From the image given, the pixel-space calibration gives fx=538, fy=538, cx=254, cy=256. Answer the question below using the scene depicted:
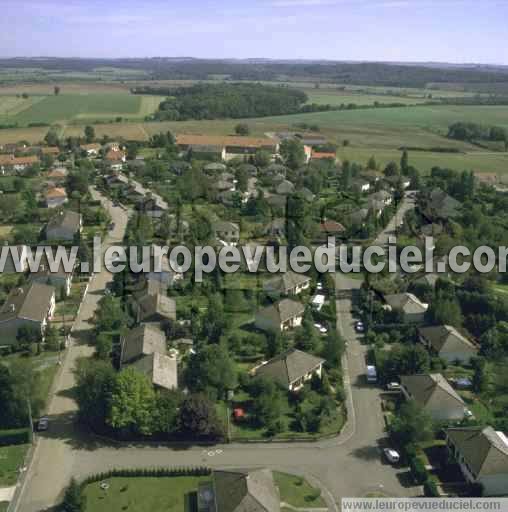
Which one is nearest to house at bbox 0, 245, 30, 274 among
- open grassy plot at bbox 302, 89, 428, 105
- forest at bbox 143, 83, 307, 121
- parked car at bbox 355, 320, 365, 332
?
parked car at bbox 355, 320, 365, 332

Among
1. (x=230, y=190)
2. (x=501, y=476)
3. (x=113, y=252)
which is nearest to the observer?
(x=501, y=476)

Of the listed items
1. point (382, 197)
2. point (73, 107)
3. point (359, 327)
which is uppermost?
point (73, 107)

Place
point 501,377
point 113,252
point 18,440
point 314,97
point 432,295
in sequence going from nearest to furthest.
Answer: point 18,440 < point 501,377 < point 432,295 < point 113,252 < point 314,97

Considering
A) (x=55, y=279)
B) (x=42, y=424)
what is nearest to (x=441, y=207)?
(x=55, y=279)

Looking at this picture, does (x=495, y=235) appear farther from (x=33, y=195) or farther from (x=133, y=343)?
(x=33, y=195)

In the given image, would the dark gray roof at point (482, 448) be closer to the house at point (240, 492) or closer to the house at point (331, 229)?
the house at point (240, 492)

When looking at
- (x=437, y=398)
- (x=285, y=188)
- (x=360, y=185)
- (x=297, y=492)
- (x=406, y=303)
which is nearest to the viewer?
(x=297, y=492)

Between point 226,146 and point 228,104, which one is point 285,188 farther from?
point 228,104

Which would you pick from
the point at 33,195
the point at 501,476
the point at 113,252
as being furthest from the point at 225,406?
the point at 33,195
